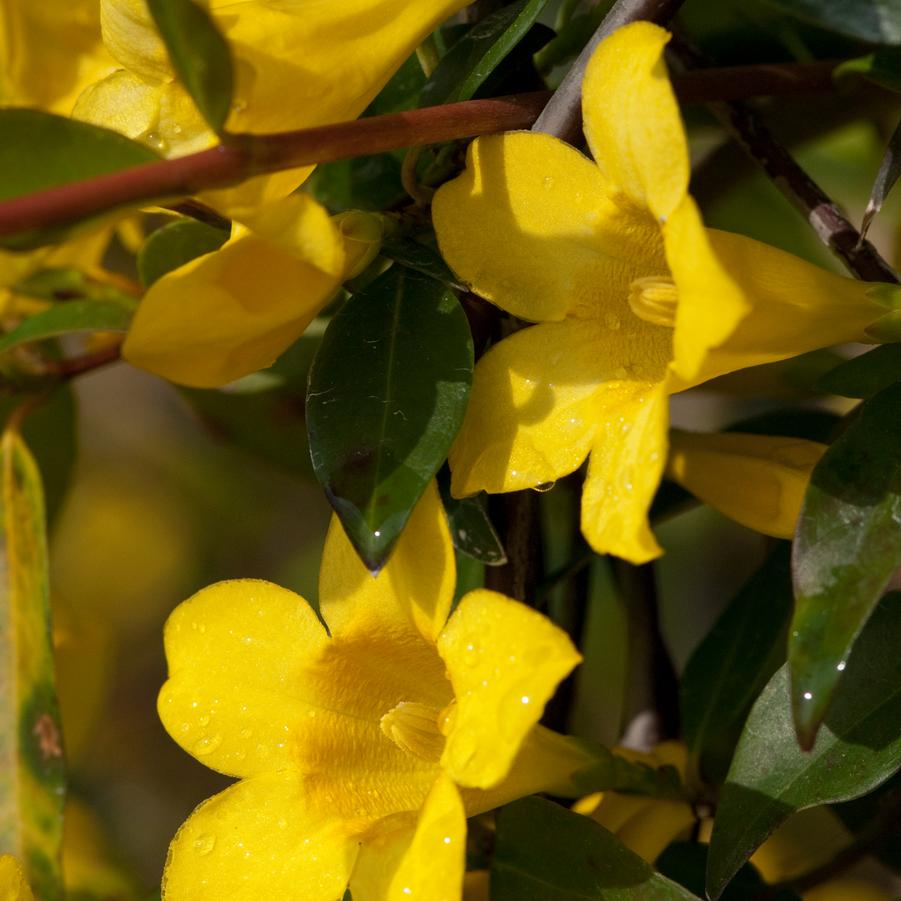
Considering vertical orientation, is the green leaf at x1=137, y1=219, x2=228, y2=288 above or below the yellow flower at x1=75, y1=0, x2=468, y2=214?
below

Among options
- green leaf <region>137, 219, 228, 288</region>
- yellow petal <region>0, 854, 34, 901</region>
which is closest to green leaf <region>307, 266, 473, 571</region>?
green leaf <region>137, 219, 228, 288</region>

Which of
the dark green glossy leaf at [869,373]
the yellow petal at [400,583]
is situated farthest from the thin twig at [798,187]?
the yellow petal at [400,583]

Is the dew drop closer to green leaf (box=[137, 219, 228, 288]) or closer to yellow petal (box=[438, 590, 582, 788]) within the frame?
yellow petal (box=[438, 590, 582, 788])

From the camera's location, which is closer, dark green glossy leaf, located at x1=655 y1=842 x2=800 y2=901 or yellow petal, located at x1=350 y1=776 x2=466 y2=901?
yellow petal, located at x1=350 y1=776 x2=466 y2=901

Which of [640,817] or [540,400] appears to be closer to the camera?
[540,400]

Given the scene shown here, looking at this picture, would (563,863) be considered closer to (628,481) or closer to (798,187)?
(628,481)

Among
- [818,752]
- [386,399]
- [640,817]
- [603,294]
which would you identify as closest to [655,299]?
[603,294]

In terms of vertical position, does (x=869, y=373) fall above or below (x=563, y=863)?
above

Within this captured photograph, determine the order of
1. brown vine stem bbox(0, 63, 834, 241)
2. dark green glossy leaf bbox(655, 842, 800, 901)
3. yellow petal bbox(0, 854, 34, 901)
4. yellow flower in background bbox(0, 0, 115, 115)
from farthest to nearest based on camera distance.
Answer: yellow flower in background bbox(0, 0, 115, 115)
dark green glossy leaf bbox(655, 842, 800, 901)
yellow petal bbox(0, 854, 34, 901)
brown vine stem bbox(0, 63, 834, 241)
